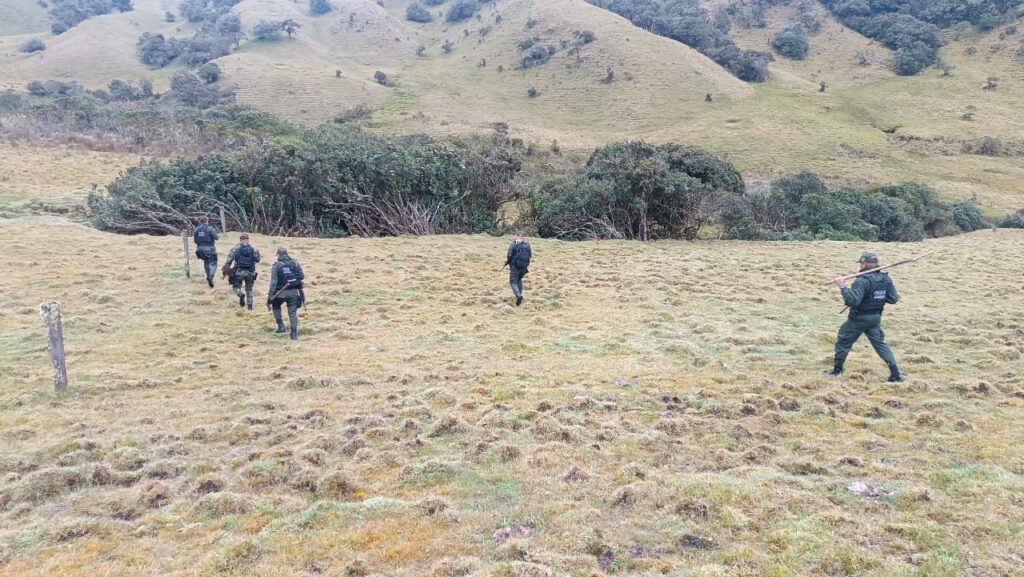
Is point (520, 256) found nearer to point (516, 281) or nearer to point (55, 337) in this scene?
point (516, 281)

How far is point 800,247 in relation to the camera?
88.0 ft

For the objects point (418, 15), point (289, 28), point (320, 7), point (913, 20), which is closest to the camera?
point (913, 20)

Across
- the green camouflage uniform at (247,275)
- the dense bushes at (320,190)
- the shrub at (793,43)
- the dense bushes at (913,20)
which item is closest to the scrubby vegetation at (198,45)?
the dense bushes at (320,190)

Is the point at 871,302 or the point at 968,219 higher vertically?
the point at 968,219

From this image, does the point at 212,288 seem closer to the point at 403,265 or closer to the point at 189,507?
the point at 403,265

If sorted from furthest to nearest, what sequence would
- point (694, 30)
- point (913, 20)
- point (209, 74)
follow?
point (694, 30) < point (913, 20) < point (209, 74)

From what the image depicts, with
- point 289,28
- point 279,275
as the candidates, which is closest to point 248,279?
point 279,275

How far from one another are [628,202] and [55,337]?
79.1 ft

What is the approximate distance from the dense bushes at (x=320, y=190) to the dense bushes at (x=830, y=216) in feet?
43.3

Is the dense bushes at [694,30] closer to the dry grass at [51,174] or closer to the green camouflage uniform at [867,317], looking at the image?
the dry grass at [51,174]

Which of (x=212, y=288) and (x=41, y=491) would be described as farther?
(x=212, y=288)

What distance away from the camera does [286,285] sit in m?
13.0

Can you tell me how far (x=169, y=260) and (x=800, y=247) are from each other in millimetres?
25559

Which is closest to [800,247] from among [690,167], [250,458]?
[690,167]
